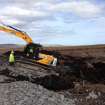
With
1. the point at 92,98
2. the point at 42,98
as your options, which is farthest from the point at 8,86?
the point at 92,98

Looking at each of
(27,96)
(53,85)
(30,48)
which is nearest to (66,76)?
(53,85)

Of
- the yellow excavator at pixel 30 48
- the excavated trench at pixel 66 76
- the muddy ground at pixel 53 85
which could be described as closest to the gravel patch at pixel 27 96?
the muddy ground at pixel 53 85

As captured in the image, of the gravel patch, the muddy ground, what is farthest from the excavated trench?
the gravel patch

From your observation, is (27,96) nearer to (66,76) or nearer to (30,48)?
(66,76)

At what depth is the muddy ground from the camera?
60.3 ft

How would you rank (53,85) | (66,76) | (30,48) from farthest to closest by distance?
(30,48) → (66,76) → (53,85)

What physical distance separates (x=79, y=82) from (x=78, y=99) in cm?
516

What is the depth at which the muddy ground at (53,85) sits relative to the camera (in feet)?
60.3

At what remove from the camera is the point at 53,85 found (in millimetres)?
22500

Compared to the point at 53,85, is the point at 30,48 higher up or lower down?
higher up

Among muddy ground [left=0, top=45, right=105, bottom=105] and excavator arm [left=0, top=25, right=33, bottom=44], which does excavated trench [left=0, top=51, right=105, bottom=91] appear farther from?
excavator arm [left=0, top=25, right=33, bottom=44]

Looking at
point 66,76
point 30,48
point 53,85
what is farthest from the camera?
point 30,48

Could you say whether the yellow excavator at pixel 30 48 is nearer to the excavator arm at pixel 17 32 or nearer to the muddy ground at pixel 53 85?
the excavator arm at pixel 17 32

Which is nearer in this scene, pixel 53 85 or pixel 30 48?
pixel 53 85
